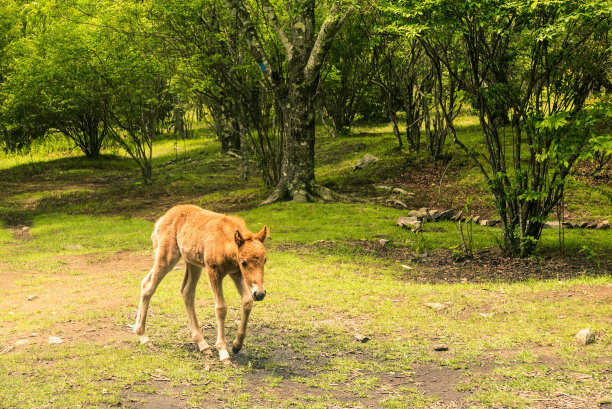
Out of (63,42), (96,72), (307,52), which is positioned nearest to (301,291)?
(307,52)

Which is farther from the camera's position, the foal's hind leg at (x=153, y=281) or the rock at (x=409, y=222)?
the rock at (x=409, y=222)

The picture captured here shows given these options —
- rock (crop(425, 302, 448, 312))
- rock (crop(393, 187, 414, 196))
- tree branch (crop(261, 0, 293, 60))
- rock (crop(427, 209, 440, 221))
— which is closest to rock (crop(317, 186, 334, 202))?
rock (crop(393, 187, 414, 196))

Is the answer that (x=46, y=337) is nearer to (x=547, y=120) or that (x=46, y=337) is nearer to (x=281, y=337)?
(x=281, y=337)

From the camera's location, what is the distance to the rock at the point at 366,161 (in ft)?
86.9

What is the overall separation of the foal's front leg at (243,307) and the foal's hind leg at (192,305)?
0.40m

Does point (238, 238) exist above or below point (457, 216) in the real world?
above

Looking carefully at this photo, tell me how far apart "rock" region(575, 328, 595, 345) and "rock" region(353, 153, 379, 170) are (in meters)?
19.0

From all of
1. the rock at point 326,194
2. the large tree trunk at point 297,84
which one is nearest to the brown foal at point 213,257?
the large tree trunk at point 297,84

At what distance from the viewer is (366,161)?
26.7m

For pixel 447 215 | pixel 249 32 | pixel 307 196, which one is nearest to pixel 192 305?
pixel 447 215

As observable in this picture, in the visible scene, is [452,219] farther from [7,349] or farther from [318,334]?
[7,349]

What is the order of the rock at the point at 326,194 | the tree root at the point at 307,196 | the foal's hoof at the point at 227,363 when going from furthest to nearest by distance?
the rock at the point at 326,194
the tree root at the point at 307,196
the foal's hoof at the point at 227,363

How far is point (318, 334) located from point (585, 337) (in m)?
3.38

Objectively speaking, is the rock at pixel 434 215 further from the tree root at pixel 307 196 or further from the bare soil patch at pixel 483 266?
the tree root at pixel 307 196
